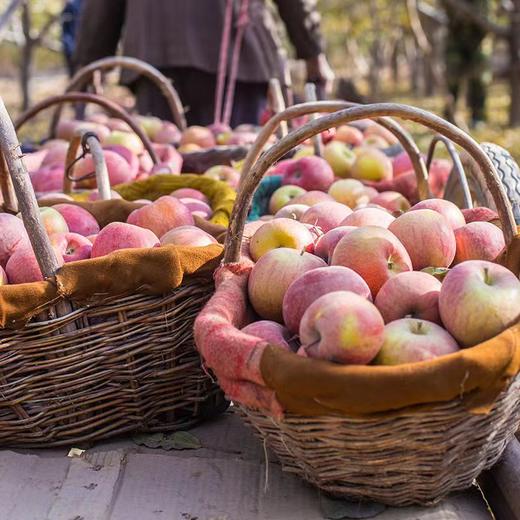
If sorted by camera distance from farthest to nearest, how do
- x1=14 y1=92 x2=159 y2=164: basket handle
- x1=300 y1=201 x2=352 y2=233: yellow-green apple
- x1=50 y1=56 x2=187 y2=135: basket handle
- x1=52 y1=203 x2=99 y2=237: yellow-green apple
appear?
x1=50 y1=56 x2=187 y2=135: basket handle
x1=14 y1=92 x2=159 y2=164: basket handle
x1=52 y1=203 x2=99 y2=237: yellow-green apple
x1=300 y1=201 x2=352 y2=233: yellow-green apple

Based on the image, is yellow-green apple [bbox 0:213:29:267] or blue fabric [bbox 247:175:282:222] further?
blue fabric [bbox 247:175:282:222]

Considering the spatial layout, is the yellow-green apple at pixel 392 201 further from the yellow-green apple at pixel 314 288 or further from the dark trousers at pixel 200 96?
the dark trousers at pixel 200 96

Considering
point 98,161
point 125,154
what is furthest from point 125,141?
point 98,161

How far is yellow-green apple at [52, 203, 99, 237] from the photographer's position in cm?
253

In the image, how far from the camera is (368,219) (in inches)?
86.7

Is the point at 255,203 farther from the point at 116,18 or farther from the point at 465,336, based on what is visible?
the point at 116,18

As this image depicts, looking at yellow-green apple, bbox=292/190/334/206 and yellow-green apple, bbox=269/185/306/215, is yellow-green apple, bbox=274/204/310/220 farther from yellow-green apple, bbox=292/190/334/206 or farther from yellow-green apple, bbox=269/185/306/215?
yellow-green apple, bbox=269/185/306/215

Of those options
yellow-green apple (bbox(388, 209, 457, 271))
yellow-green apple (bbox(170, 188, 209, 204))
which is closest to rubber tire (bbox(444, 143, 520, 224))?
yellow-green apple (bbox(388, 209, 457, 271))

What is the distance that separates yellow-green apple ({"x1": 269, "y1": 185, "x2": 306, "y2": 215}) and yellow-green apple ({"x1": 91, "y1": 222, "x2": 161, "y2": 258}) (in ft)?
3.14

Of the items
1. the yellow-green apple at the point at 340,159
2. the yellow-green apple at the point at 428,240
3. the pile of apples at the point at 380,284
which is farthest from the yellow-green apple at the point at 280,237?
the yellow-green apple at the point at 340,159

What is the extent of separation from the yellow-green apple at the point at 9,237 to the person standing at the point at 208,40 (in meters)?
3.04

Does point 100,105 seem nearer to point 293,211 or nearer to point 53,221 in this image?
point 53,221

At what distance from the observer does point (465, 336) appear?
66.0 inches

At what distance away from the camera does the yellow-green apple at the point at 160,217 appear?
8.14ft
